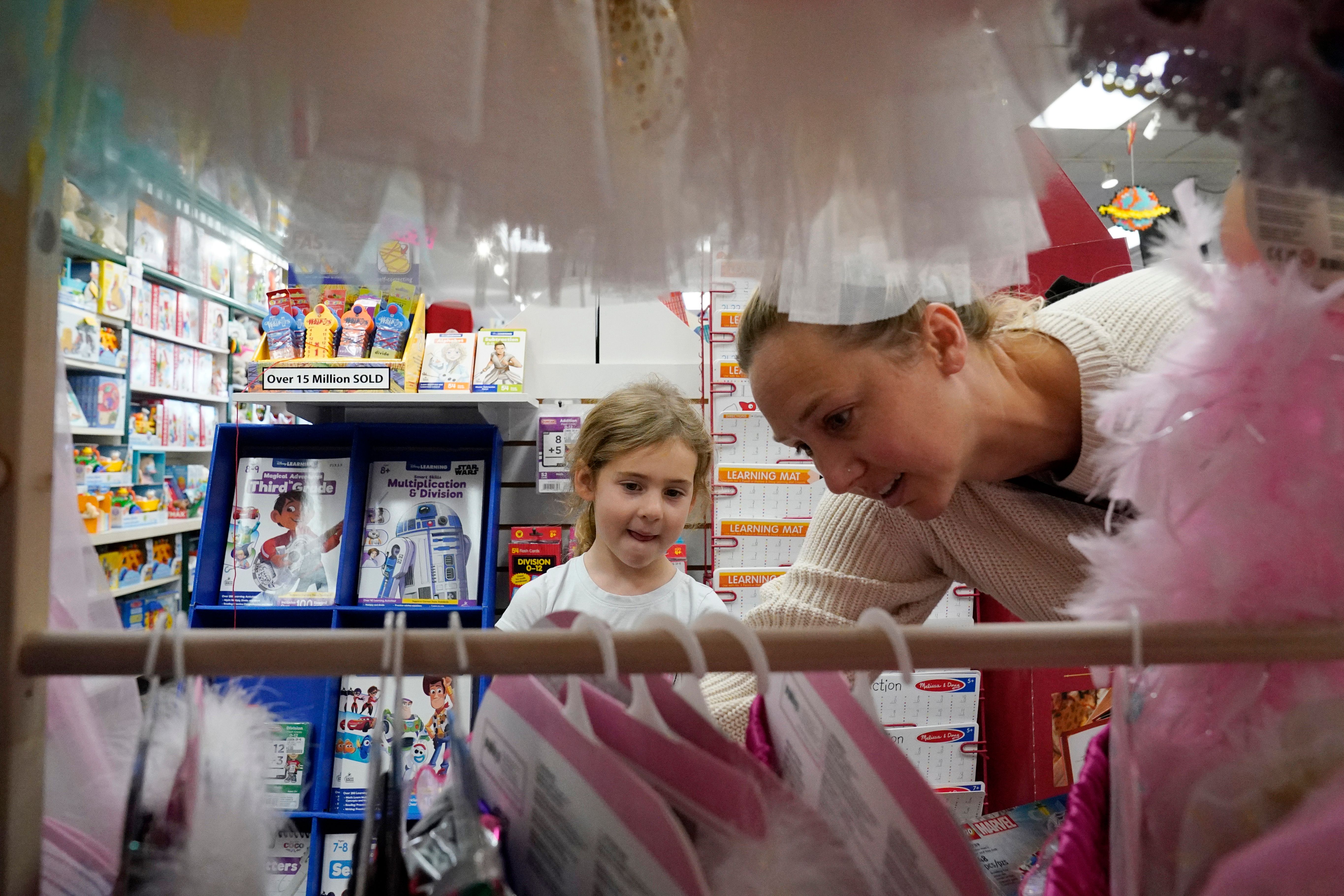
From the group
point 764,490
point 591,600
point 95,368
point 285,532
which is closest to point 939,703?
Result: point 764,490

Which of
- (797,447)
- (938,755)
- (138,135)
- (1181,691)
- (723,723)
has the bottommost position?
(938,755)

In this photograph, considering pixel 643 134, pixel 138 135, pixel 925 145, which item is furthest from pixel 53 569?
pixel 925 145

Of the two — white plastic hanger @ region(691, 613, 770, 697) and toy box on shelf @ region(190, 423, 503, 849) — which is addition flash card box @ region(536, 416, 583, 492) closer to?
toy box on shelf @ region(190, 423, 503, 849)

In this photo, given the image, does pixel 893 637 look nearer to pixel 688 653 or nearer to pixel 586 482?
pixel 688 653

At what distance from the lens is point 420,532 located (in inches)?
96.8

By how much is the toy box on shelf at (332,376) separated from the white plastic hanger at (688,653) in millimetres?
1970

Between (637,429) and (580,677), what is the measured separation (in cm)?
142

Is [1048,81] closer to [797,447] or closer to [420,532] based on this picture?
[797,447]

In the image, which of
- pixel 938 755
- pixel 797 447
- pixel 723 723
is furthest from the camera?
pixel 938 755

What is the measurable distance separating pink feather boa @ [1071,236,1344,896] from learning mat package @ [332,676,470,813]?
205 cm

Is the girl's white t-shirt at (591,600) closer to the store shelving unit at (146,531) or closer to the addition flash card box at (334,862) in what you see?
the addition flash card box at (334,862)

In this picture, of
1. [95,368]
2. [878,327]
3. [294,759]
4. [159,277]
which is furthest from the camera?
[159,277]

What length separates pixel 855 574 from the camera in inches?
46.3

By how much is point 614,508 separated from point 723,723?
996 millimetres
